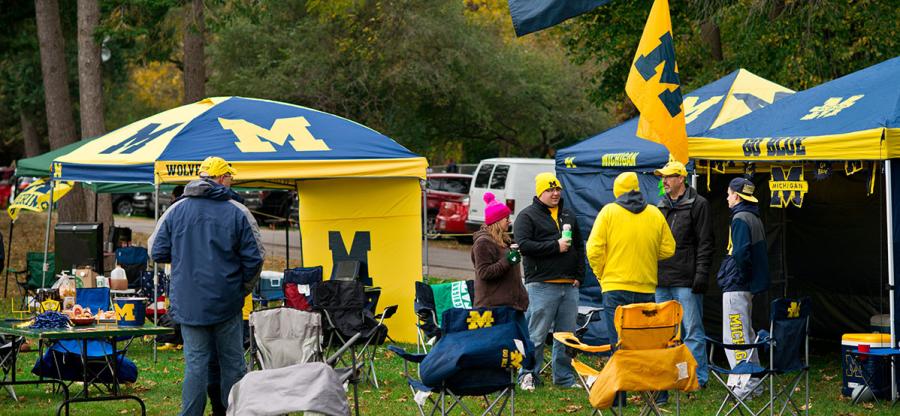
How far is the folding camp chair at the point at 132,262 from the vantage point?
13.6m

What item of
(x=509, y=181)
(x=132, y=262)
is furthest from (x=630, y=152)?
(x=509, y=181)

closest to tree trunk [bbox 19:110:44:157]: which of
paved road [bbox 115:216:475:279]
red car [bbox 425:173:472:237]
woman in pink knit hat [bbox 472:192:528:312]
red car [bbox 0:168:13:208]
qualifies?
red car [bbox 0:168:13:208]

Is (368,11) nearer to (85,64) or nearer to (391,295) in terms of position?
(85,64)

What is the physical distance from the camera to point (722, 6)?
14086mm

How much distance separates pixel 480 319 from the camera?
7055mm

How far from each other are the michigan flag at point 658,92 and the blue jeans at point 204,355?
12.0 feet

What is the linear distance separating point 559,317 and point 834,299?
12.8ft

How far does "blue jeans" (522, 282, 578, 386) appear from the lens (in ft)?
29.2

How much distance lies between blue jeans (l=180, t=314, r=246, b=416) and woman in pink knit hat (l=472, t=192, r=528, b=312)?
6.55ft

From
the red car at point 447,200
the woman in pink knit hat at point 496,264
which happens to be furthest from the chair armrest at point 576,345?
the red car at point 447,200

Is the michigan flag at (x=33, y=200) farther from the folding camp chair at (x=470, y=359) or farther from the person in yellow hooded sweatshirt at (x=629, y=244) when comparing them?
the folding camp chair at (x=470, y=359)

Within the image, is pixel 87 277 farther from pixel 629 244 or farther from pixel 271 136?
pixel 629 244

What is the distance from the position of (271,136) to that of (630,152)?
3450mm

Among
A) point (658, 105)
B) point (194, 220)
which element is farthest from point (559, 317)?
point (194, 220)
